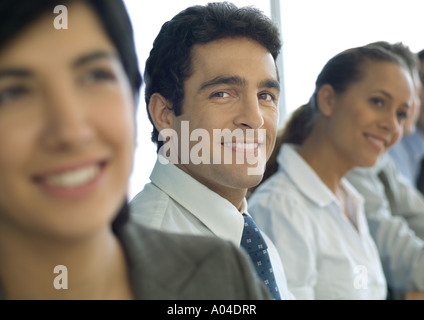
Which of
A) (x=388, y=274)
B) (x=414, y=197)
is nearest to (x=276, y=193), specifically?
(x=388, y=274)

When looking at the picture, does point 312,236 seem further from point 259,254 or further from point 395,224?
point 395,224

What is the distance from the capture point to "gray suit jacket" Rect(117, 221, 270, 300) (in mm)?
511

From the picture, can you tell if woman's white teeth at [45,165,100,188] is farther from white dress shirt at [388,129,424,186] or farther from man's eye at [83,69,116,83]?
white dress shirt at [388,129,424,186]

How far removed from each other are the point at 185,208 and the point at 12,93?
51cm

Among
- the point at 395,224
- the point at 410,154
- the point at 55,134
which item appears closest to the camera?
the point at 55,134

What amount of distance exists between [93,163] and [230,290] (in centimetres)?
22

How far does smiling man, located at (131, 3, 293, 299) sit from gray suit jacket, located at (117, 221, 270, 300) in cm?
29

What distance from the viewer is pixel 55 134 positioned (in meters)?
→ 0.39

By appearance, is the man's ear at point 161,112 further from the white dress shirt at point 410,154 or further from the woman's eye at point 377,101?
the white dress shirt at point 410,154

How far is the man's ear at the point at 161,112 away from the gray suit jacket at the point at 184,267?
1.37 ft

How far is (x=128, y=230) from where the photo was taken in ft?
1.74

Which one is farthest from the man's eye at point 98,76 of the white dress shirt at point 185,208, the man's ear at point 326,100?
the man's ear at point 326,100

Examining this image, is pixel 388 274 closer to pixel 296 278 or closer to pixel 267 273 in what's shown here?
pixel 296 278

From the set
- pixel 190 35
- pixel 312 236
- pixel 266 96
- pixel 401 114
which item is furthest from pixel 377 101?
pixel 190 35
